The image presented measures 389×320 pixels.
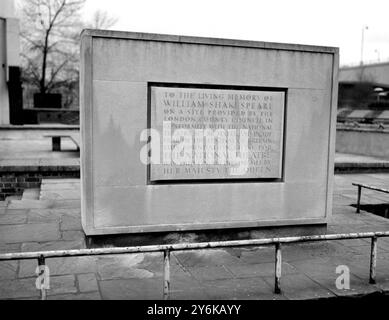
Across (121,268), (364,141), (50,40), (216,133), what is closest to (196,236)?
(121,268)

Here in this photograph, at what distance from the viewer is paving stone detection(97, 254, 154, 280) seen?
542 centimetres

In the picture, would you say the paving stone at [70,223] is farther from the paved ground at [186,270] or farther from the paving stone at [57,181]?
the paving stone at [57,181]

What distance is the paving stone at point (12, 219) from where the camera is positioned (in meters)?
7.71

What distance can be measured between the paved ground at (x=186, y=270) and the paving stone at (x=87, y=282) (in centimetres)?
1

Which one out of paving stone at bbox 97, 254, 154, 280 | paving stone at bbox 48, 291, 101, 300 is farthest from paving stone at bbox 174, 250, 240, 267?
paving stone at bbox 48, 291, 101, 300

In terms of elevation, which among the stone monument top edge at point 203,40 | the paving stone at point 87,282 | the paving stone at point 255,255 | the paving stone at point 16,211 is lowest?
the paving stone at point 255,255

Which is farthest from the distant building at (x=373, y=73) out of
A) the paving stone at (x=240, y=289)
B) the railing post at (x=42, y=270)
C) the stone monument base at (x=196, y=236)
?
the railing post at (x=42, y=270)

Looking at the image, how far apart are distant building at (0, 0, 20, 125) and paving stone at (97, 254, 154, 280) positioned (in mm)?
27264

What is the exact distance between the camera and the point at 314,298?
16.0ft

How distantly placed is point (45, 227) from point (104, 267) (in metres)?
2.18

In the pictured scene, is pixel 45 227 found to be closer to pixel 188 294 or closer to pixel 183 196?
pixel 183 196

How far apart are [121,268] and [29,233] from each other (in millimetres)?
2125

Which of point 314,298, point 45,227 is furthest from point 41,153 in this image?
point 314,298

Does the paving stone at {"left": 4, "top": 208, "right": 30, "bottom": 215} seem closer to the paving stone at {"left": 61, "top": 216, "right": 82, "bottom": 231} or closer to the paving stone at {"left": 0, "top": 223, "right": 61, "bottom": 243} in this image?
the paving stone at {"left": 61, "top": 216, "right": 82, "bottom": 231}
